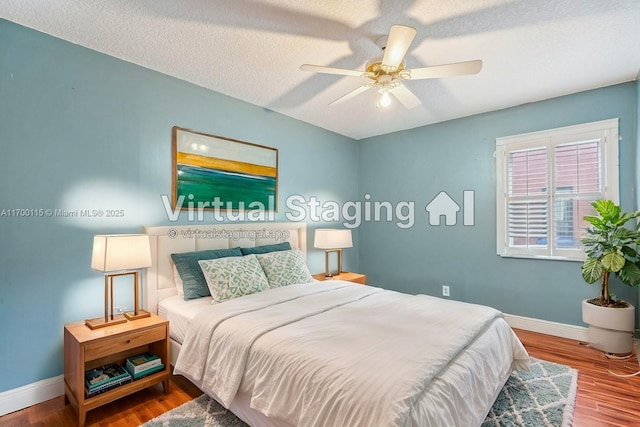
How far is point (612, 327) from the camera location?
8.87 ft

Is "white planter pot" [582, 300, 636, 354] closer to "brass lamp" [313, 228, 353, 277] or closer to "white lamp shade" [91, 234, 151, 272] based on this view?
"brass lamp" [313, 228, 353, 277]

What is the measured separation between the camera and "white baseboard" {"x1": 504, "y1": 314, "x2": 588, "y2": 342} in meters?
3.17

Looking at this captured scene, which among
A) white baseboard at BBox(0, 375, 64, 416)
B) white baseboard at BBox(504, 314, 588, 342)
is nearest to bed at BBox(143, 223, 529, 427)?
white baseboard at BBox(0, 375, 64, 416)

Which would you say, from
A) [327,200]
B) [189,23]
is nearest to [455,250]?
[327,200]

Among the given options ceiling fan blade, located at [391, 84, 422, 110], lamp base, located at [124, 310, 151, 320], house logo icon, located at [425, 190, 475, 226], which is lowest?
lamp base, located at [124, 310, 151, 320]

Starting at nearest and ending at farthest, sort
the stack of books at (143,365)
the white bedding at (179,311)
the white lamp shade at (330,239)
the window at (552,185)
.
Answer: the stack of books at (143,365) → the white bedding at (179,311) → the window at (552,185) → the white lamp shade at (330,239)

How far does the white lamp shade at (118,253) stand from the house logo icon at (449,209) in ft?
11.2

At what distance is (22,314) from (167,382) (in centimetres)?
107

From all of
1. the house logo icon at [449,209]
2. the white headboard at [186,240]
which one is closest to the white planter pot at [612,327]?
the house logo icon at [449,209]

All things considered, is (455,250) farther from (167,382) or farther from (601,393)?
(167,382)

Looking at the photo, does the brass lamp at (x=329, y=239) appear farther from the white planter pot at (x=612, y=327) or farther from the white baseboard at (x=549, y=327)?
the white planter pot at (x=612, y=327)

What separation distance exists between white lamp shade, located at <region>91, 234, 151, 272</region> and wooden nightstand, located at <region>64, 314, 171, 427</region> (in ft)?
1.37

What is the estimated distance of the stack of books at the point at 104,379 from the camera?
1.99 metres

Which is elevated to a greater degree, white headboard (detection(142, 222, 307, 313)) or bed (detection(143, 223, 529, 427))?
white headboard (detection(142, 222, 307, 313))
